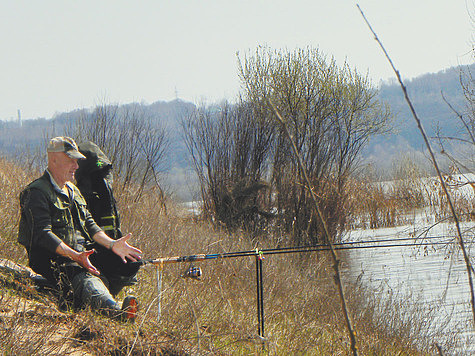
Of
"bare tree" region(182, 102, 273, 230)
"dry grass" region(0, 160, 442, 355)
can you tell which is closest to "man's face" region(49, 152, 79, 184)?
"dry grass" region(0, 160, 442, 355)

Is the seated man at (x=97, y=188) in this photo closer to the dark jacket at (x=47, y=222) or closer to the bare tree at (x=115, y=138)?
the dark jacket at (x=47, y=222)

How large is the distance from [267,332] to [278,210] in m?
10.8

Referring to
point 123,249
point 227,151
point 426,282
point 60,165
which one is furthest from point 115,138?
point 123,249

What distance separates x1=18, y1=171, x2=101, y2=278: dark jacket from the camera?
418 cm

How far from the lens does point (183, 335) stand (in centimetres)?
420

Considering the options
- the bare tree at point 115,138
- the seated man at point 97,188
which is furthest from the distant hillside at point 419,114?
the seated man at point 97,188

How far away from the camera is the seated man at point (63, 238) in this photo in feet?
13.5

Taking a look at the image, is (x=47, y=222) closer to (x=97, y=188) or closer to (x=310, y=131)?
(x=97, y=188)

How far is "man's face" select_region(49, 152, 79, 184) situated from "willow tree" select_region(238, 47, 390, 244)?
11.4 metres

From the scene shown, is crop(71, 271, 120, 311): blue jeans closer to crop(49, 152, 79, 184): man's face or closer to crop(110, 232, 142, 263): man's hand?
crop(110, 232, 142, 263): man's hand

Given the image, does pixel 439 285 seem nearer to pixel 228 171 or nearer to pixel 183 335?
pixel 228 171

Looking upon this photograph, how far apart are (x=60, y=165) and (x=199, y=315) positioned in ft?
5.86

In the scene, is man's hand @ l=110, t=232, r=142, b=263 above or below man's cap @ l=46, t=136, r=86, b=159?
below

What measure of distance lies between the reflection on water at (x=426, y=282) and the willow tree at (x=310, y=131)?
5.62ft
